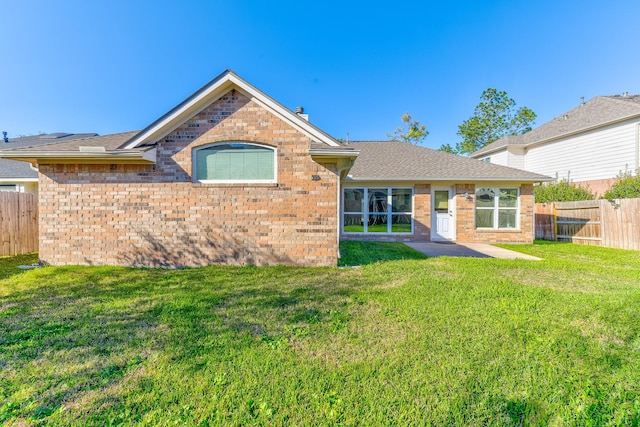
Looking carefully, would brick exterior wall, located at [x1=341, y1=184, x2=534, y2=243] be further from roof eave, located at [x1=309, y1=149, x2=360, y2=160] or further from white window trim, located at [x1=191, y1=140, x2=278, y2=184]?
roof eave, located at [x1=309, y1=149, x2=360, y2=160]

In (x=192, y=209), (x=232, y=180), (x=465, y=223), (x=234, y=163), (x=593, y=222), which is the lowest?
(x=465, y=223)

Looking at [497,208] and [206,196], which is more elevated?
[206,196]

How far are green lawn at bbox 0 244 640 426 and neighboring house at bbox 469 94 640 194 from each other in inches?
533

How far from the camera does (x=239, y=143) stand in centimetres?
739

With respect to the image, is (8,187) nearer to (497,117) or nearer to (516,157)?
(516,157)

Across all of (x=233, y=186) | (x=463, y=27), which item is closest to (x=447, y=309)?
(x=233, y=186)

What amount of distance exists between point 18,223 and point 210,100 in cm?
765

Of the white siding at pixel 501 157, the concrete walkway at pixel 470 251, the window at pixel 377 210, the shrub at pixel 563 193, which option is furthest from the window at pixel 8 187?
the white siding at pixel 501 157

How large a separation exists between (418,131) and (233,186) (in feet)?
121

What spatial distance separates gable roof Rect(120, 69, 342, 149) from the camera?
6980 millimetres

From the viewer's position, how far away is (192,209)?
24.3ft

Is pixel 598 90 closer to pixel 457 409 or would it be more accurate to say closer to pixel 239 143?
pixel 239 143

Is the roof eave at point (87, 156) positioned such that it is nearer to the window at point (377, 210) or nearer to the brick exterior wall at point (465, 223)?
the window at point (377, 210)

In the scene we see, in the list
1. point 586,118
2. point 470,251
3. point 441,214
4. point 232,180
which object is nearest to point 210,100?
point 232,180
